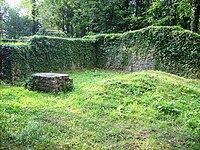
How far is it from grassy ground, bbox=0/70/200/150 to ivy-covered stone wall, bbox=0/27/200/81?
127 inches

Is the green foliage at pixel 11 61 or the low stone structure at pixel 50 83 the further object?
the green foliage at pixel 11 61

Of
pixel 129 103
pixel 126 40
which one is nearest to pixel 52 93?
pixel 129 103

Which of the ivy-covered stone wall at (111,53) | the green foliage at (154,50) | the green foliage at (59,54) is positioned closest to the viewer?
the ivy-covered stone wall at (111,53)

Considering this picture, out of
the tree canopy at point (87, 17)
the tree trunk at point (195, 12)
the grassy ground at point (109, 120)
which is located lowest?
the grassy ground at point (109, 120)

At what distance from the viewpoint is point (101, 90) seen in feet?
18.7

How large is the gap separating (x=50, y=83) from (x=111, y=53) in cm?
735

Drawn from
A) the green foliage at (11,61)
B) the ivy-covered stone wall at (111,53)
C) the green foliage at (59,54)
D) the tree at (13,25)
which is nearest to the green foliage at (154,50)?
the ivy-covered stone wall at (111,53)

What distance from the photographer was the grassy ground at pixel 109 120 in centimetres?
291

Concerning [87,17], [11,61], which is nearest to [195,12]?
[11,61]

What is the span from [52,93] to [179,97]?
12.1 ft

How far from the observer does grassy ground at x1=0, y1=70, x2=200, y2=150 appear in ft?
9.54

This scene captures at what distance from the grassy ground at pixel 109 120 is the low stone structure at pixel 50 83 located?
620 millimetres

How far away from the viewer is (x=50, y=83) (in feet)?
20.8

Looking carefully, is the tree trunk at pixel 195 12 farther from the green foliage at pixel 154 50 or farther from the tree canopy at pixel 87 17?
the tree canopy at pixel 87 17
